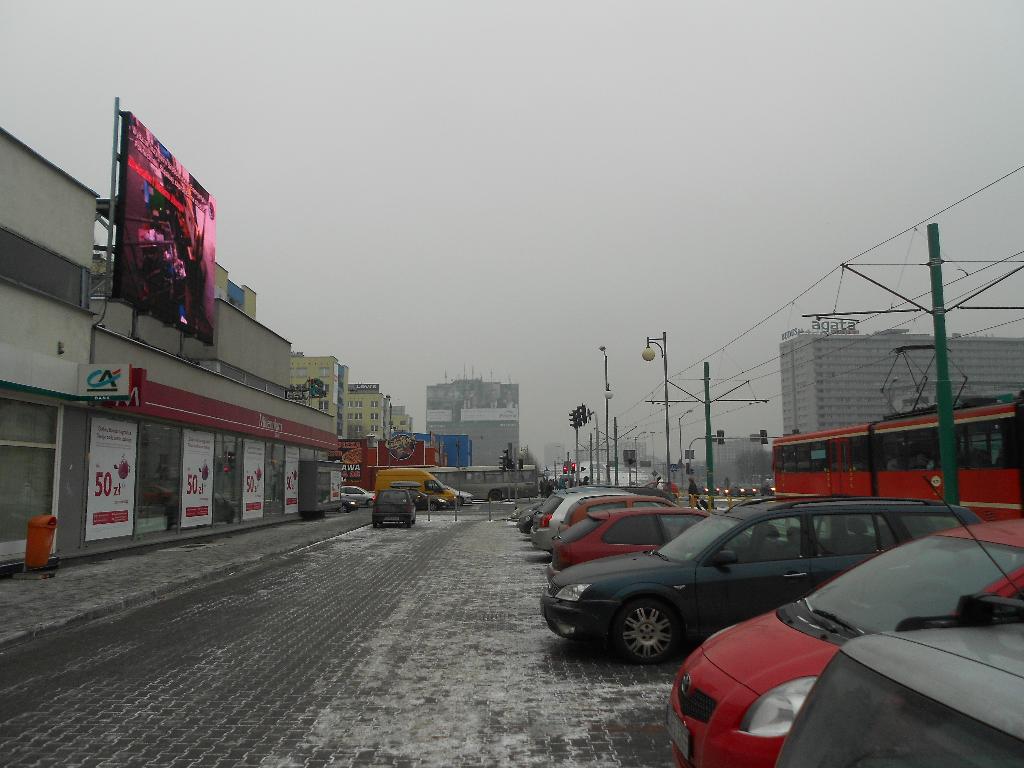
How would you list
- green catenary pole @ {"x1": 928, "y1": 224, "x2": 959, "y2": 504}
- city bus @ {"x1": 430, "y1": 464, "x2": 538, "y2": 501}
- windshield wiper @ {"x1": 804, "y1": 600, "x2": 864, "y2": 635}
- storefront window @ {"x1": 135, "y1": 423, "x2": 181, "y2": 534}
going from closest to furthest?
windshield wiper @ {"x1": 804, "y1": 600, "x2": 864, "y2": 635} < green catenary pole @ {"x1": 928, "y1": 224, "x2": 959, "y2": 504} < storefront window @ {"x1": 135, "y1": 423, "x2": 181, "y2": 534} < city bus @ {"x1": 430, "y1": 464, "x2": 538, "y2": 501}

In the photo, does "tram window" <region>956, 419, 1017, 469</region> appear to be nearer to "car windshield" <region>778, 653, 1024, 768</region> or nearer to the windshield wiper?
the windshield wiper

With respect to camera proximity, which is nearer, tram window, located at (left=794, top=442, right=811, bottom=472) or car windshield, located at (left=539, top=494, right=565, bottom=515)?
car windshield, located at (left=539, top=494, right=565, bottom=515)

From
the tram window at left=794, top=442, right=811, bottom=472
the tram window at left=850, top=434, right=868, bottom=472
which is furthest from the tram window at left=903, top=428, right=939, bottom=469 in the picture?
the tram window at left=794, top=442, right=811, bottom=472

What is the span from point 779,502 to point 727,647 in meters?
3.92

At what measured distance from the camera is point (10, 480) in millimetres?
14055

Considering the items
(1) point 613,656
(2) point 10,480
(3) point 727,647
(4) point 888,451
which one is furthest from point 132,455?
(4) point 888,451

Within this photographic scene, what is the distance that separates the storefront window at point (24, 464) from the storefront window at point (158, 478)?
3620 millimetres

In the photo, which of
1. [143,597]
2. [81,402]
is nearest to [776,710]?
[143,597]

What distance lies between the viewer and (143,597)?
38.0 feet

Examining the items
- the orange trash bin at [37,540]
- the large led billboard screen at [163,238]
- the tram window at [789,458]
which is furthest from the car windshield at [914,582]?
the tram window at [789,458]

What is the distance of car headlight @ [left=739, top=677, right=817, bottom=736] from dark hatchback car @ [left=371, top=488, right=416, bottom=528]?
91.2 ft

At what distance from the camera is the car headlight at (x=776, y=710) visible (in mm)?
3459

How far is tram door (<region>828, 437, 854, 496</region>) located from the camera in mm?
21641

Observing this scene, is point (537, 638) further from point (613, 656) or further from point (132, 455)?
point (132, 455)
